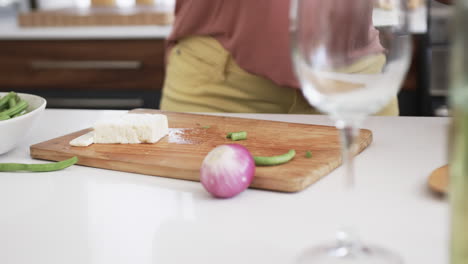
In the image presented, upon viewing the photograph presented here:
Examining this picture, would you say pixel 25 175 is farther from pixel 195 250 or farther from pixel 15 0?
pixel 15 0

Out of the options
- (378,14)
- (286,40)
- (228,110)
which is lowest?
(228,110)

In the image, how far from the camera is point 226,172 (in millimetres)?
784

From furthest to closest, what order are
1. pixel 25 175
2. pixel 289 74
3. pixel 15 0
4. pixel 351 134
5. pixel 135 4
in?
pixel 15 0 < pixel 135 4 < pixel 289 74 < pixel 25 175 < pixel 351 134

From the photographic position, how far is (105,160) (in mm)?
945

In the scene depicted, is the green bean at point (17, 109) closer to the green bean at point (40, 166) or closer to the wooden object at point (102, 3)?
the green bean at point (40, 166)

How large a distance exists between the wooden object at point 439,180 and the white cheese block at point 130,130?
1.41 ft

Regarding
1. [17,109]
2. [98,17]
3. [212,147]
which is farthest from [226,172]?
[98,17]

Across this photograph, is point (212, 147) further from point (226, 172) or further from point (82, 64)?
point (82, 64)

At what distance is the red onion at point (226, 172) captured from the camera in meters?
0.78

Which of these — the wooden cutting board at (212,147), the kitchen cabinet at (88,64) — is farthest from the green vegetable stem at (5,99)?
the kitchen cabinet at (88,64)

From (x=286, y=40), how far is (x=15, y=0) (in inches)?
87.1

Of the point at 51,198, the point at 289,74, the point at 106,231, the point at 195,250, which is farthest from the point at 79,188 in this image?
the point at 289,74

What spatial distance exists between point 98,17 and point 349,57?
7.58 feet

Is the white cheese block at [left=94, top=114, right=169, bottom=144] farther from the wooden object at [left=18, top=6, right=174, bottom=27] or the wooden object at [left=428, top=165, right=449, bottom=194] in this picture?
the wooden object at [left=18, top=6, right=174, bottom=27]
